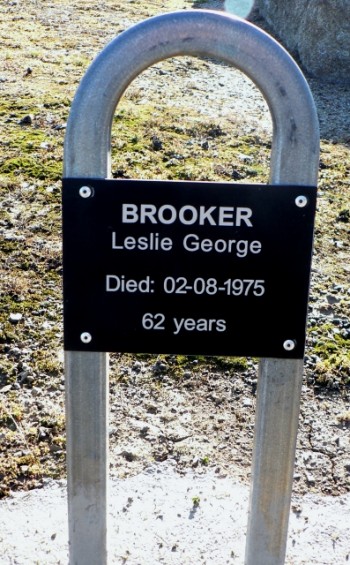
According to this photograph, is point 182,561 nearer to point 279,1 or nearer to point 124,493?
point 124,493

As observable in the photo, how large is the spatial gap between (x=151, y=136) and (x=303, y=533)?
18.2ft

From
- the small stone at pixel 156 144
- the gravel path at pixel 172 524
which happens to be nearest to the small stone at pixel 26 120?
the small stone at pixel 156 144

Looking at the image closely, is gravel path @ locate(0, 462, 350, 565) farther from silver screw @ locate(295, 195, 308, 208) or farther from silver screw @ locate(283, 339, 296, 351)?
silver screw @ locate(295, 195, 308, 208)

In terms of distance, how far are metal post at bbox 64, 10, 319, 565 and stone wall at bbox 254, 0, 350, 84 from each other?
1100 centimetres

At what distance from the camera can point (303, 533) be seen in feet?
9.97

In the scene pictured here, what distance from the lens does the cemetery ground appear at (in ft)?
11.6

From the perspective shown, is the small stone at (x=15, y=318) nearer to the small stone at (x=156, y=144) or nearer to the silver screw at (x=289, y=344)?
the silver screw at (x=289, y=344)

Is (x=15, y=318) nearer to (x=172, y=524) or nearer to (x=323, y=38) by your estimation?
(x=172, y=524)

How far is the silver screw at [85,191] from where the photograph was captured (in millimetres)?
1933

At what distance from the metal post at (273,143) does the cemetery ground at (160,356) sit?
1.27 m

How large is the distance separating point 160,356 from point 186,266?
Result: 2.40 m

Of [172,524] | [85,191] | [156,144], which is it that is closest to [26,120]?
[156,144]

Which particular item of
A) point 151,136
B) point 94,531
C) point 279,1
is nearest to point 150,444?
point 94,531

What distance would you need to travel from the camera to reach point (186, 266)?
2002mm
